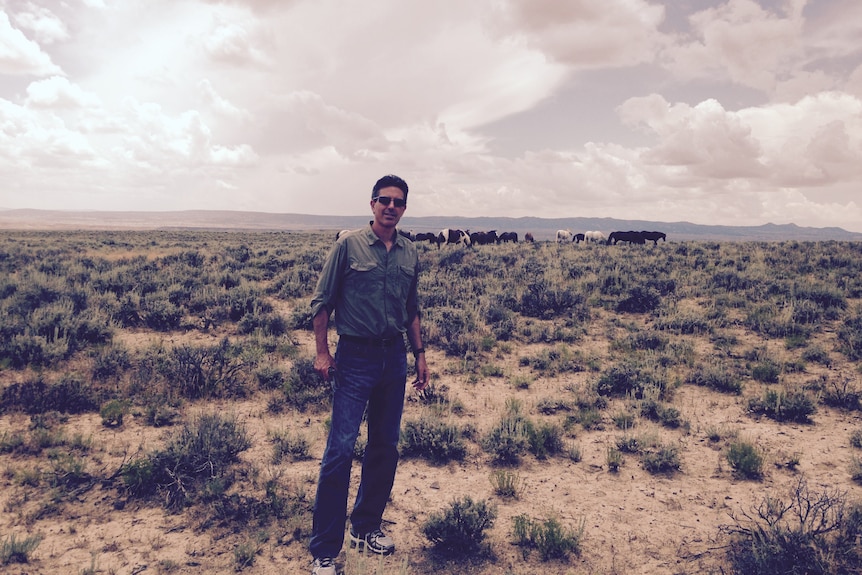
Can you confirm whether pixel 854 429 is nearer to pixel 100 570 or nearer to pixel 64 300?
pixel 100 570

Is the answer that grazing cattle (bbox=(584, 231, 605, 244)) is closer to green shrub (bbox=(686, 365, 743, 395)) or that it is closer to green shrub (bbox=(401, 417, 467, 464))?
green shrub (bbox=(686, 365, 743, 395))

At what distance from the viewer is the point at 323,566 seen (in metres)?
3.45

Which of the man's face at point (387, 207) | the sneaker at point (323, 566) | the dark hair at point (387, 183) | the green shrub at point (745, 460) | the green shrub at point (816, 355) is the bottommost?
the sneaker at point (323, 566)

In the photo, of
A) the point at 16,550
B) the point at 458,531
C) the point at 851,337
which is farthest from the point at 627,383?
the point at 16,550

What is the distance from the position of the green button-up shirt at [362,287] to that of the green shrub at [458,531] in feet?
5.86

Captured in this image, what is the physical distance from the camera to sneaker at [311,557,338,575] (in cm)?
341

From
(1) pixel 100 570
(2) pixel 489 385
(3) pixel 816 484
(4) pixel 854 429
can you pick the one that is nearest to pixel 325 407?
(2) pixel 489 385

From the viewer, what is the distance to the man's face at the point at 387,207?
363cm

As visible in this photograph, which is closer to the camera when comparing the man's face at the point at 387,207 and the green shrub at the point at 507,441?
the man's face at the point at 387,207

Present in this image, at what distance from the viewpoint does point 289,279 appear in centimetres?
1560

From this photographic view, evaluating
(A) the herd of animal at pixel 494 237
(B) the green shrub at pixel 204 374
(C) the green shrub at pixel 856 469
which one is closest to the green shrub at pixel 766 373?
(C) the green shrub at pixel 856 469

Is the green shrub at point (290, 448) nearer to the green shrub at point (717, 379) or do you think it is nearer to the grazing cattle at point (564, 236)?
the green shrub at point (717, 379)

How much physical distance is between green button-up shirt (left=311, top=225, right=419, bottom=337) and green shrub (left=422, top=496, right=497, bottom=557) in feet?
5.86

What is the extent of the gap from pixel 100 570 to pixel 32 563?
1.76 ft
